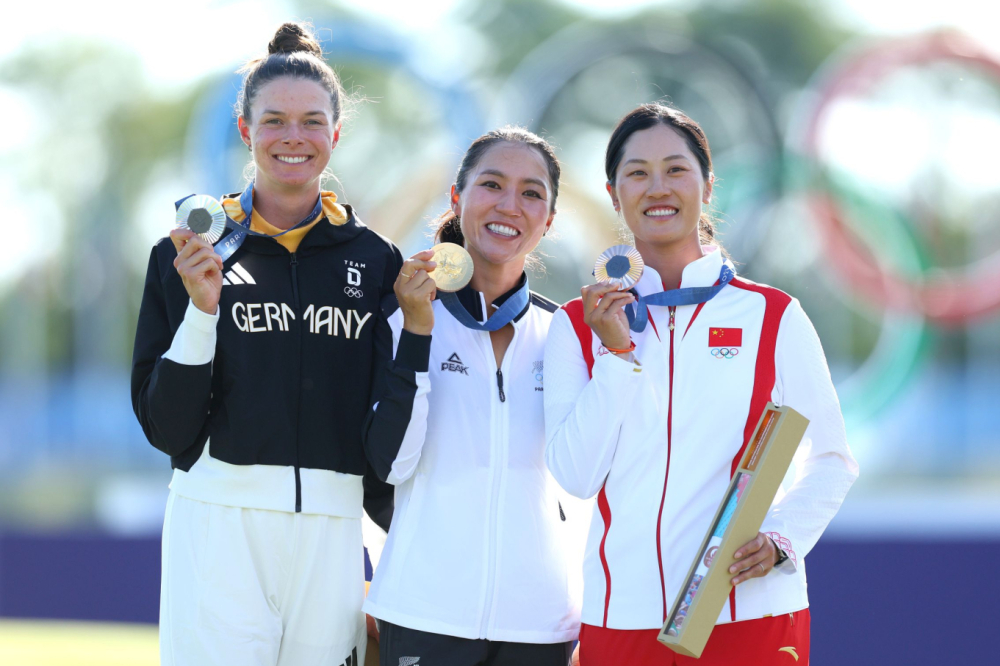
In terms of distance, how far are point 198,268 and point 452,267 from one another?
0.82m

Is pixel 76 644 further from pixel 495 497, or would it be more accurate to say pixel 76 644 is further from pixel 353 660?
pixel 495 497

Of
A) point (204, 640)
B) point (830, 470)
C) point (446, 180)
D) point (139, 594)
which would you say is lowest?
point (139, 594)

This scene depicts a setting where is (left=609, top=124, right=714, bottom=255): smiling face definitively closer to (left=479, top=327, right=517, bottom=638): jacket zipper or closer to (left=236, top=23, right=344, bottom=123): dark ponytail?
(left=479, top=327, right=517, bottom=638): jacket zipper

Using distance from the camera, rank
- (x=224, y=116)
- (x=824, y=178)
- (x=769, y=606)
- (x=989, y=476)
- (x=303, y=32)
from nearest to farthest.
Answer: (x=769, y=606)
(x=303, y=32)
(x=224, y=116)
(x=824, y=178)
(x=989, y=476)

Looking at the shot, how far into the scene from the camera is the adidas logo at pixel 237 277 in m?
3.39

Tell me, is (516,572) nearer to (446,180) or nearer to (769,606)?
(769,606)

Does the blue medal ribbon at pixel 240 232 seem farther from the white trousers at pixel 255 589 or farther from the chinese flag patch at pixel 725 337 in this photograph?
the chinese flag patch at pixel 725 337

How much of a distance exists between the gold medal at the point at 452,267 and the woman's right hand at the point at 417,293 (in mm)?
112

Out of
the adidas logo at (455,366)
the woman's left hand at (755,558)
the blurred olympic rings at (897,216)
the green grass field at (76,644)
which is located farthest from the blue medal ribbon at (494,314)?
the blurred olympic rings at (897,216)

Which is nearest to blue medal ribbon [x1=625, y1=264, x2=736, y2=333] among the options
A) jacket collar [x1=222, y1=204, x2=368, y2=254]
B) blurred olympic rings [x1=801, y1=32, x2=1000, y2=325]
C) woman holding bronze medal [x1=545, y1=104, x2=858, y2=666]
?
woman holding bronze medal [x1=545, y1=104, x2=858, y2=666]

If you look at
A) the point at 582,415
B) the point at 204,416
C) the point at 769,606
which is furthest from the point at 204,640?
the point at 769,606

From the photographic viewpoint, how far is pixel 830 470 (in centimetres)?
316

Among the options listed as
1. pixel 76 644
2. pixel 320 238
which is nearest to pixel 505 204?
pixel 320 238

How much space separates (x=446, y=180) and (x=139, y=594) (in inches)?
192
